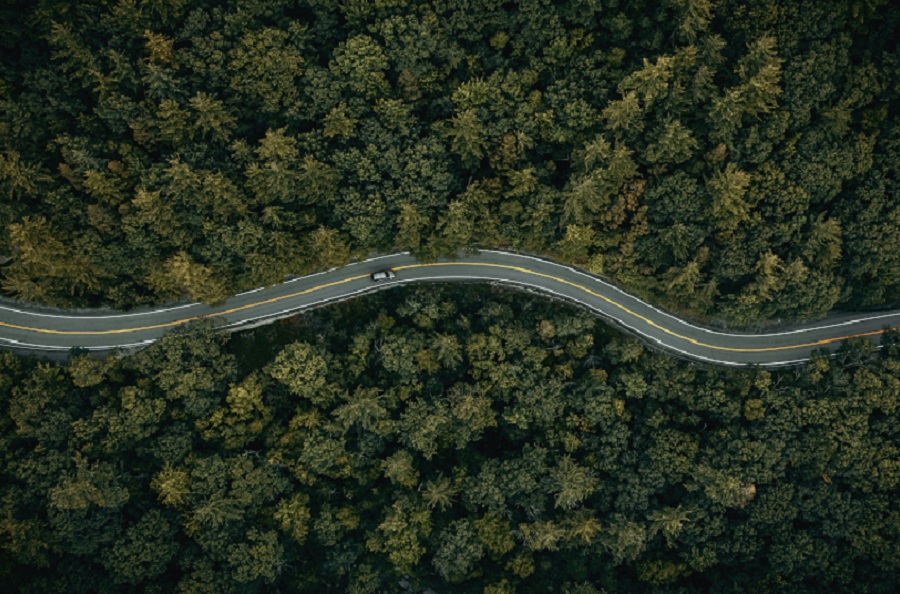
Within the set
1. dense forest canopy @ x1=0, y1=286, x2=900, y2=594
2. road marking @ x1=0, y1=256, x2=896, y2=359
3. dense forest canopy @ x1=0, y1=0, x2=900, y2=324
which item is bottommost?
dense forest canopy @ x1=0, y1=286, x2=900, y2=594

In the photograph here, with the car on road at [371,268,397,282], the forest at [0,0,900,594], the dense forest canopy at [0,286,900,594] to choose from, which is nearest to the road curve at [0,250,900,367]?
the car on road at [371,268,397,282]

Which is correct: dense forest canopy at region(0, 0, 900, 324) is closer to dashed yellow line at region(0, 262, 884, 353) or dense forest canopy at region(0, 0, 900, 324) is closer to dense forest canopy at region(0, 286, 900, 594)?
dashed yellow line at region(0, 262, 884, 353)

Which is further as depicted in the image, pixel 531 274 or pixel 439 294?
pixel 531 274

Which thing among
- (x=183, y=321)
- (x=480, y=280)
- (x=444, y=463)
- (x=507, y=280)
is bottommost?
(x=444, y=463)

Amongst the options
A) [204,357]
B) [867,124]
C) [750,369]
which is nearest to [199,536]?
[204,357]

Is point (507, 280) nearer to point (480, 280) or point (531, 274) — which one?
point (531, 274)

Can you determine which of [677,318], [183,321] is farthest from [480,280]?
[183,321]

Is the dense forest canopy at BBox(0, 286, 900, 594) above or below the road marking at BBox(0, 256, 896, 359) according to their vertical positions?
below
